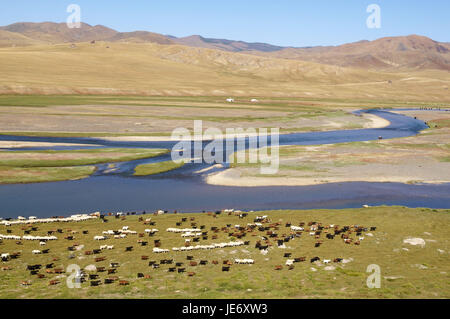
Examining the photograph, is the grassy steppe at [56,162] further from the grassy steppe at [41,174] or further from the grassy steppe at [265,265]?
the grassy steppe at [265,265]

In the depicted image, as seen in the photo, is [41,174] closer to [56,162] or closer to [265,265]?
[56,162]

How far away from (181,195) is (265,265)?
20216mm

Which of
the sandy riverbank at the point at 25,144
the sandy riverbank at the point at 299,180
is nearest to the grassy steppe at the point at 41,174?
the sandy riverbank at the point at 299,180

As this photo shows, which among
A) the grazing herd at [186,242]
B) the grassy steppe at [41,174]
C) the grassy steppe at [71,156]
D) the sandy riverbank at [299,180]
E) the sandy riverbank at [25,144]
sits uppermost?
the sandy riverbank at [25,144]

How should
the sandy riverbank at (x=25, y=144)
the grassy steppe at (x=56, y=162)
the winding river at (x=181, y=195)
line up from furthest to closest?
the sandy riverbank at (x=25, y=144)
the grassy steppe at (x=56, y=162)
the winding river at (x=181, y=195)

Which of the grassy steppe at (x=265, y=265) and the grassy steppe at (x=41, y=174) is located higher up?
the grassy steppe at (x=41, y=174)

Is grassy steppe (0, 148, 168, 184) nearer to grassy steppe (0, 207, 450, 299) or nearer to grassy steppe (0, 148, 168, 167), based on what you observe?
grassy steppe (0, 148, 168, 167)

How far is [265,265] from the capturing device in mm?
24312

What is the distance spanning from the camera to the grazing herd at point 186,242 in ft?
76.5

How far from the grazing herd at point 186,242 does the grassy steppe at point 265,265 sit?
0.71ft

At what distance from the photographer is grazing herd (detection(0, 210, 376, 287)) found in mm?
23328
